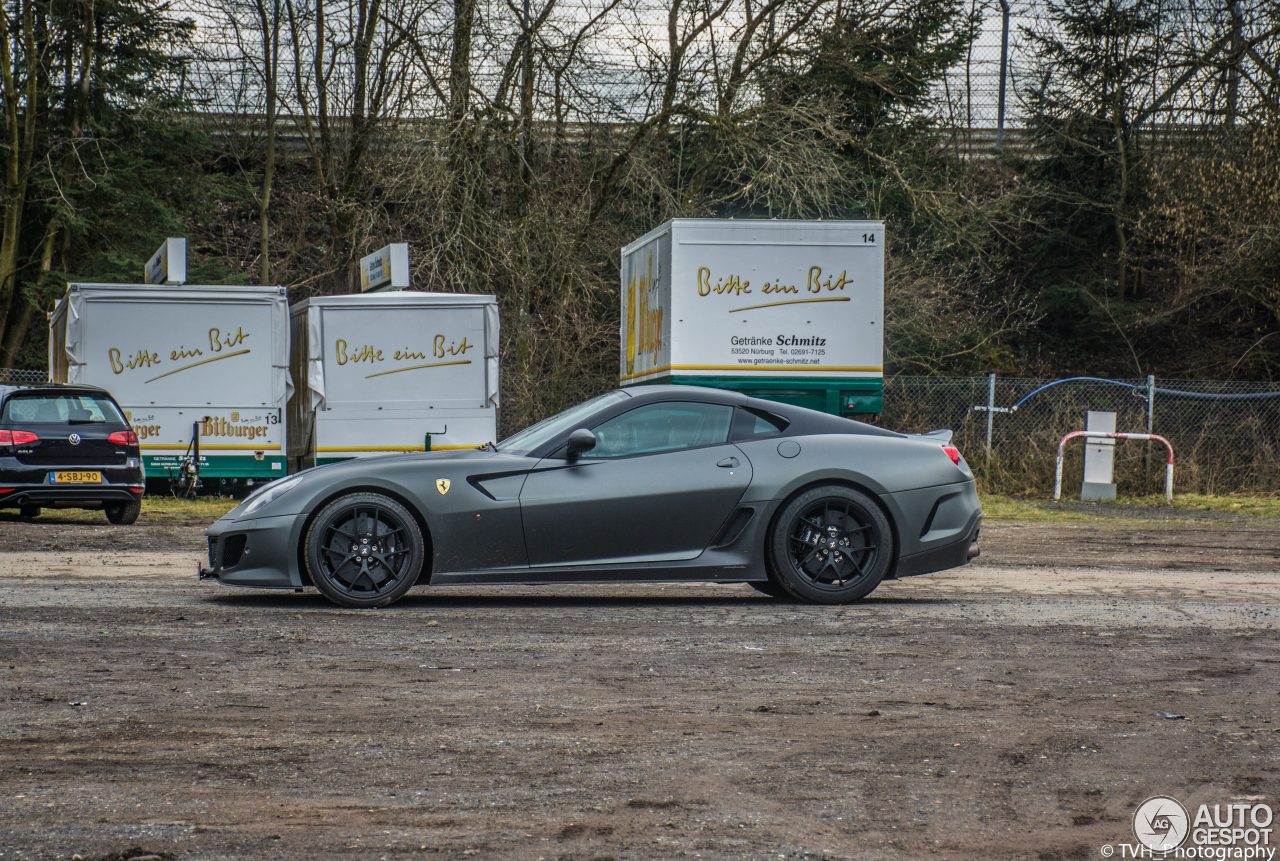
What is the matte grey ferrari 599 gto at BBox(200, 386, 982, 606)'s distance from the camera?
9008 mm

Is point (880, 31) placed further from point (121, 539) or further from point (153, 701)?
point (153, 701)

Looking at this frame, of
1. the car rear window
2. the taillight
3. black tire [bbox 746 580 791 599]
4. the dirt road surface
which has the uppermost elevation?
the car rear window

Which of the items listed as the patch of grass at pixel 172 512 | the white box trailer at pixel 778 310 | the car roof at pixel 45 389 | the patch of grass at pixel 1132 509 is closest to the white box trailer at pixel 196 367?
the patch of grass at pixel 172 512

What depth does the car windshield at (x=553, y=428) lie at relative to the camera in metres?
9.38

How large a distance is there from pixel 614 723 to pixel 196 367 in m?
15.7

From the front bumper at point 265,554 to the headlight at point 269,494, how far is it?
0.32 ft

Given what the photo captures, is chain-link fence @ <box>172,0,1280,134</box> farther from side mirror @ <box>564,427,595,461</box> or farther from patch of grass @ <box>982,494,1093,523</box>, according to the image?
side mirror @ <box>564,427,595,461</box>

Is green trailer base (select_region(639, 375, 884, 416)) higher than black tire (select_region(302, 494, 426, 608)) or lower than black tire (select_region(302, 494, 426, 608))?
higher

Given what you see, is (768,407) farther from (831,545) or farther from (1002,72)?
(1002,72)

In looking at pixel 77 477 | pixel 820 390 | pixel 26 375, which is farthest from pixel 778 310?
pixel 26 375

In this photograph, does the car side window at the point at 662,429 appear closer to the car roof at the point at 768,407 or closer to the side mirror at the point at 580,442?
the car roof at the point at 768,407

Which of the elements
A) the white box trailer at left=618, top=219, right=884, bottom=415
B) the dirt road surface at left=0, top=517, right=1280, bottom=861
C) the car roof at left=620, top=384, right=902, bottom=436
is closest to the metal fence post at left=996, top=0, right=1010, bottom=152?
the white box trailer at left=618, top=219, right=884, bottom=415

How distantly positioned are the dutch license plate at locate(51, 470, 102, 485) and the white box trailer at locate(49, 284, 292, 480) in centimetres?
360

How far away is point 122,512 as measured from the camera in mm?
17234
